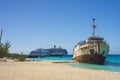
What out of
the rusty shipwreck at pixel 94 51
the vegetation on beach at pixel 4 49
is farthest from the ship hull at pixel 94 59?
the vegetation on beach at pixel 4 49

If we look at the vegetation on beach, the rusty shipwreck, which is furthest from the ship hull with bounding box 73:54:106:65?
the vegetation on beach

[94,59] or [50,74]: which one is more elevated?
[94,59]

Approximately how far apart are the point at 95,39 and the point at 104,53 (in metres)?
3.27

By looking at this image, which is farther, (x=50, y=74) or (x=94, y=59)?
(x=94, y=59)

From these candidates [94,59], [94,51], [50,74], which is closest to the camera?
[50,74]

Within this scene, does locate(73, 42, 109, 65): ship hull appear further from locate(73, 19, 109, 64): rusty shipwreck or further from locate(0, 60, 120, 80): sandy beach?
locate(0, 60, 120, 80): sandy beach

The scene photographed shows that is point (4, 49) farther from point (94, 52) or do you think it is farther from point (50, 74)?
point (50, 74)

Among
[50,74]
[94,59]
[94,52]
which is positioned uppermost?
[94,52]

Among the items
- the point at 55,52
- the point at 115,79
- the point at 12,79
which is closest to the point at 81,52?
the point at 115,79

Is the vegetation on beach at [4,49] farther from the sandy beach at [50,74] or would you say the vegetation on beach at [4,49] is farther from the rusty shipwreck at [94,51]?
the sandy beach at [50,74]

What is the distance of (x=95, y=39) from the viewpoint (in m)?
42.4

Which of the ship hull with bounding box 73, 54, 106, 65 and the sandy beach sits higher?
the ship hull with bounding box 73, 54, 106, 65

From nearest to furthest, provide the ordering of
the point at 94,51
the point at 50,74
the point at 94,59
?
the point at 50,74, the point at 94,51, the point at 94,59

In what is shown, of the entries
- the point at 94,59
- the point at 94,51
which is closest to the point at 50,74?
the point at 94,51
